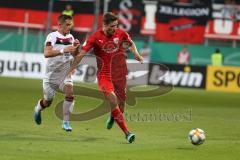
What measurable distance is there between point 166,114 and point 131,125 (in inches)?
136

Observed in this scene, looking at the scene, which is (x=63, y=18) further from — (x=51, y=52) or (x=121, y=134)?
(x=121, y=134)

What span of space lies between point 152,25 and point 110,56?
24.0m

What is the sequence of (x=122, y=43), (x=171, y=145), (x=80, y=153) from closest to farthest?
(x=80, y=153)
(x=171, y=145)
(x=122, y=43)

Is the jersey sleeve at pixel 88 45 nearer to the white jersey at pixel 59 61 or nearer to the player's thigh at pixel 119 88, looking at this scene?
the white jersey at pixel 59 61

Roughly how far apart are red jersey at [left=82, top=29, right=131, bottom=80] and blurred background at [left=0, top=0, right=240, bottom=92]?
846 inches

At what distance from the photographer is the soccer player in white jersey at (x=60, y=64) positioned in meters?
16.0

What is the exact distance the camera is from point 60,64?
651 inches

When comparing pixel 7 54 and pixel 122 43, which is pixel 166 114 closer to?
pixel 122 43

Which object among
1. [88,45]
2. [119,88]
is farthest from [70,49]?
[119,88]

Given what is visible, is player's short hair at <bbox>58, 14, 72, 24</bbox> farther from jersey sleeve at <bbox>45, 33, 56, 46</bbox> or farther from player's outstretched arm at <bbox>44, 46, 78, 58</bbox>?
player's outstretched arm at <bbox>44, 46, 78, 58</bbox>

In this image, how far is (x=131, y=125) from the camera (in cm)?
1831

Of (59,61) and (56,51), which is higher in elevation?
(56,51)

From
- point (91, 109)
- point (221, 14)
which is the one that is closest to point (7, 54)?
point (221, 14)

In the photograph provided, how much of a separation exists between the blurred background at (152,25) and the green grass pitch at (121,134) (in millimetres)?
12034
